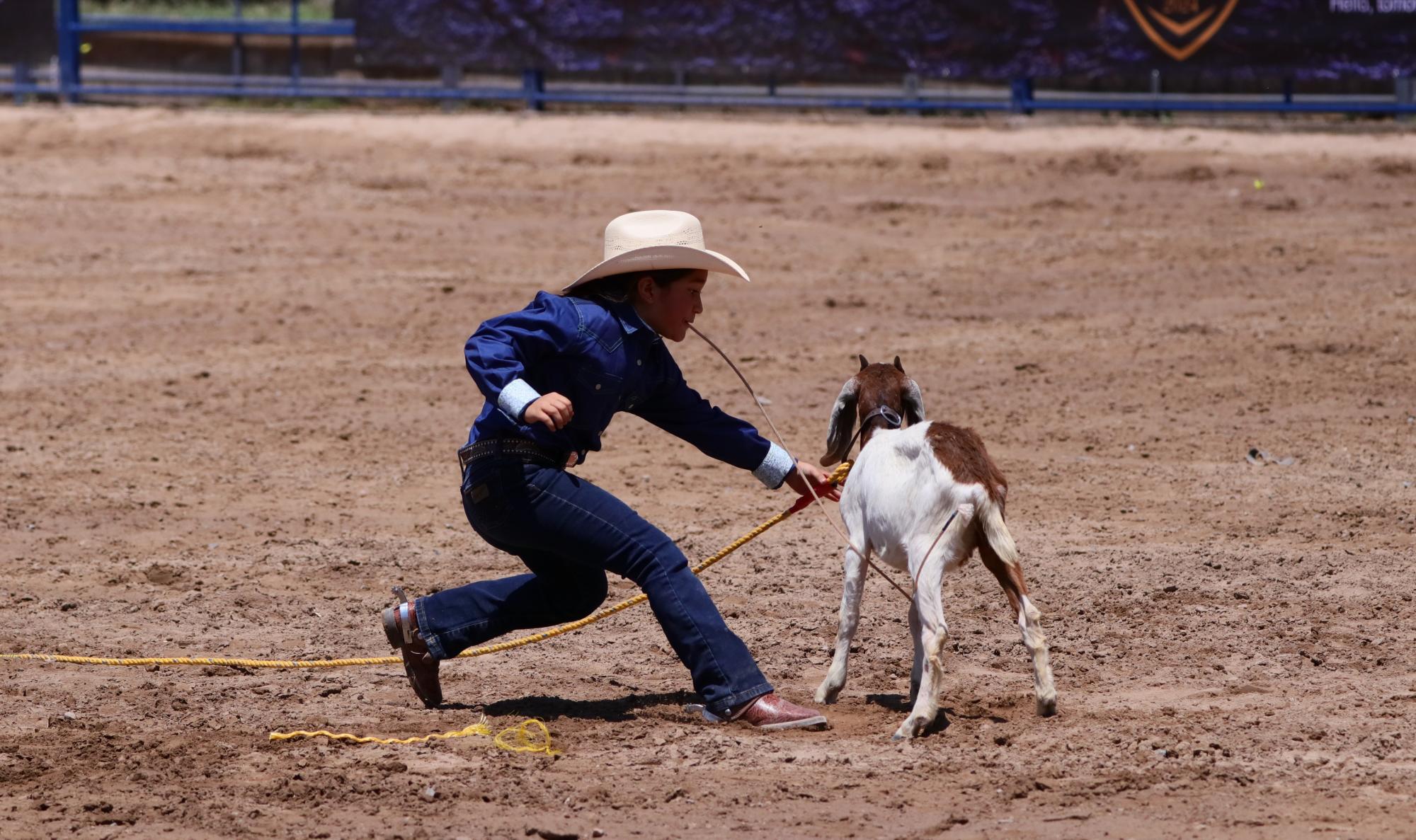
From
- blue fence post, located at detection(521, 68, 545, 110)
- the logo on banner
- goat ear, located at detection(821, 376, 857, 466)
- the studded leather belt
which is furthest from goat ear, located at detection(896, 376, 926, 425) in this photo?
blue fence post, located at detection(521, 68, 545, 110)

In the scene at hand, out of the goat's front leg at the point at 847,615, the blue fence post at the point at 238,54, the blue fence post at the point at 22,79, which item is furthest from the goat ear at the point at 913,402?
the blue fence post at the point at 22,79

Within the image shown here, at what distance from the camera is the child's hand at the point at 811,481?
554 centimetres

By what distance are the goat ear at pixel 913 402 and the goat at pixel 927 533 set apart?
33 cm

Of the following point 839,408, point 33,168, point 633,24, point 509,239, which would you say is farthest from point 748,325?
point 33,168

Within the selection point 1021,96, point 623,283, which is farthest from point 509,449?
point 1021,96

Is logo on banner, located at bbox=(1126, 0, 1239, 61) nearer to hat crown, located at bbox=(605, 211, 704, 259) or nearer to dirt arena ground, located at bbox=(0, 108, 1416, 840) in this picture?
dirt arena ground, located at bbox=(0, 108, 1416, 840)

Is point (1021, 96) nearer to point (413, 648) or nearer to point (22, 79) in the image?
point (22, 79)

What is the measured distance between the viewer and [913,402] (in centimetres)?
575

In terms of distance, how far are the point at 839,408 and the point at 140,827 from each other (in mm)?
2665

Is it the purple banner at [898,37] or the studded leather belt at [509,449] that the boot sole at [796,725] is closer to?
the studded leather belt at [509,449]

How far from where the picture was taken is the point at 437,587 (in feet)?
23.0

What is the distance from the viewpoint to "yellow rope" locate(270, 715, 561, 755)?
5.04 m

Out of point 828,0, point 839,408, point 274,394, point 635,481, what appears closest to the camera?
point 839,408

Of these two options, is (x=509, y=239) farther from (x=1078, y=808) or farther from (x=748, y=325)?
(x=1078, y=808)
